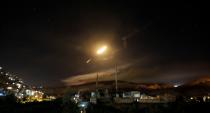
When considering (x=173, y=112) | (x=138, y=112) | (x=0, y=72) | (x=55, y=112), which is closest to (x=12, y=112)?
(x=55, y=112)

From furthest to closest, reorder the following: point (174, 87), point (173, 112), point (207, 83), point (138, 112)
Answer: point (207, 83)
point (174, 87)
point (138, 112)
point (173, 112)

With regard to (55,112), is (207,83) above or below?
above

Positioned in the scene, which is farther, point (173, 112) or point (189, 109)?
point (189, 109)

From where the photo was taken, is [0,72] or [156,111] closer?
[156,111]

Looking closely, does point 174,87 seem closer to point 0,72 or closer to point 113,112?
point 113,112

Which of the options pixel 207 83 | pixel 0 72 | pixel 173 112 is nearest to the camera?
pixel 173 112

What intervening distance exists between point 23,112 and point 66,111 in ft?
15.2

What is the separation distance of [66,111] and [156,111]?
9.91 meters

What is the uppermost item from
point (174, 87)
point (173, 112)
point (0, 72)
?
point (0, 72)

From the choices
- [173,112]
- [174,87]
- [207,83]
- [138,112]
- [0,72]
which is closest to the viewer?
[173,112]

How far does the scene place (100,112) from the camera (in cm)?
3206

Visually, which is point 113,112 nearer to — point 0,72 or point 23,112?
point 23,112

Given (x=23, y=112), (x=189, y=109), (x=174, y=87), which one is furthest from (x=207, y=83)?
(x=23, y=112)

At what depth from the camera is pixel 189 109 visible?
1328 inches
